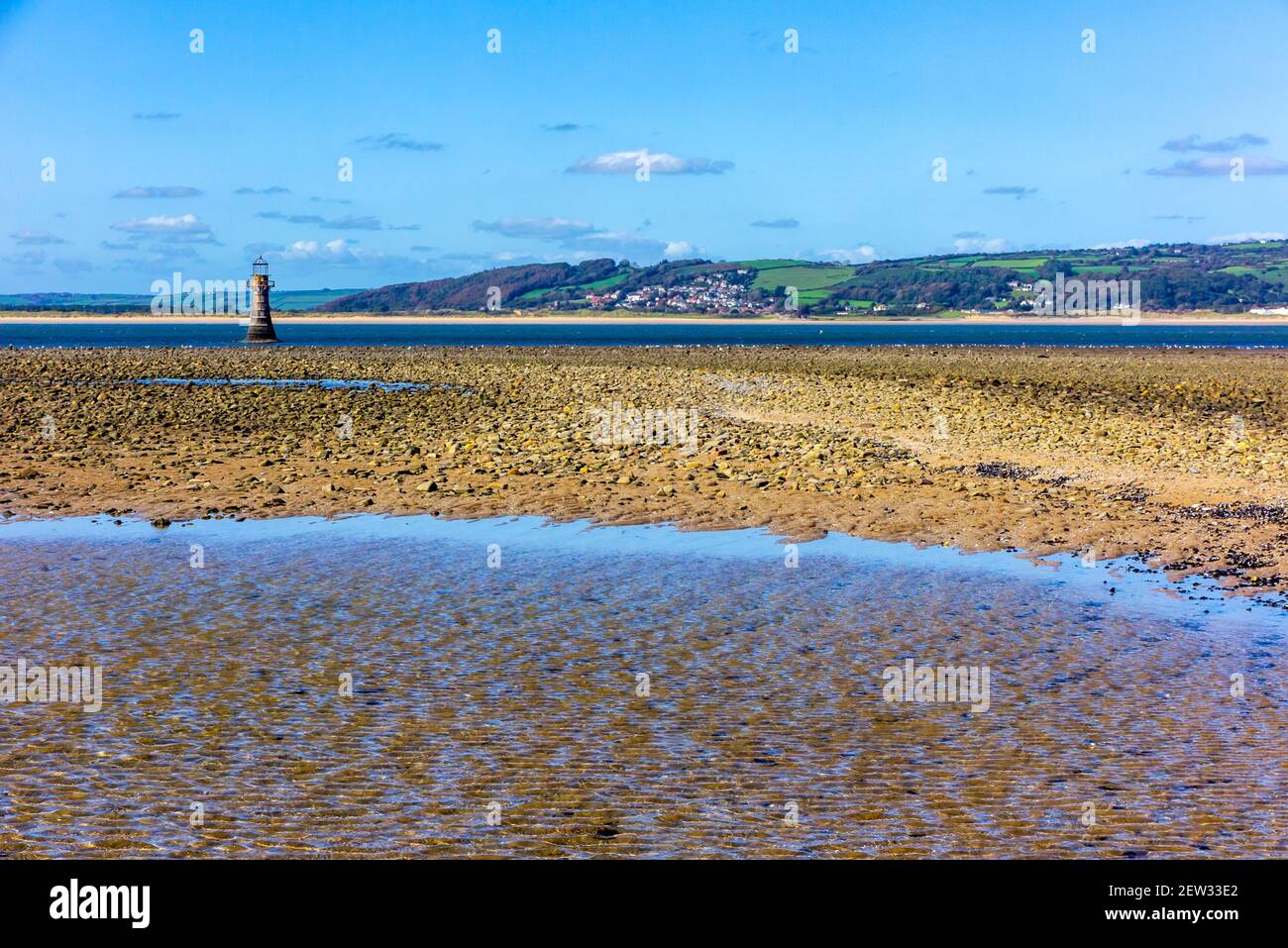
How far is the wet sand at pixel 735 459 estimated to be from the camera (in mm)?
20844

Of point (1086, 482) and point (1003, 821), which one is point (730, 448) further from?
point (1003, 821)

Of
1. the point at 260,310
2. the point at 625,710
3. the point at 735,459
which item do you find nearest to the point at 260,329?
the point at 260,310

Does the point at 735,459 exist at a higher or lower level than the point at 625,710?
higher

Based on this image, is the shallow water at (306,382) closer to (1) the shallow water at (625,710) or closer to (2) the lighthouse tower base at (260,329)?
(1) the shallow water at (625,710)

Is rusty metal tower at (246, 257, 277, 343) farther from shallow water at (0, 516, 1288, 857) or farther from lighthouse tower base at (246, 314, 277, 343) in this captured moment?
shallow water at (0, 516, 1288, 857)

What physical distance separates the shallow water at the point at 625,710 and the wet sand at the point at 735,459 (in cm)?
351

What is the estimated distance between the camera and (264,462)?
27.0 meters

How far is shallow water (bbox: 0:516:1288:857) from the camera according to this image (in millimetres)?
8133

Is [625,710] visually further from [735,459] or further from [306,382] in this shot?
[306,382]

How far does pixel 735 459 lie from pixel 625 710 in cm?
1718

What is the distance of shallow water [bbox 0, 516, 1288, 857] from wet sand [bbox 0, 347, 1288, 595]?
3514 mm

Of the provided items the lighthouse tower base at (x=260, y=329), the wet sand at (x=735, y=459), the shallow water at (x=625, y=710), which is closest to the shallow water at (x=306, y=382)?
the wet sand at (x=735, y=459)

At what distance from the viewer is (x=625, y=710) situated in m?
10.8
